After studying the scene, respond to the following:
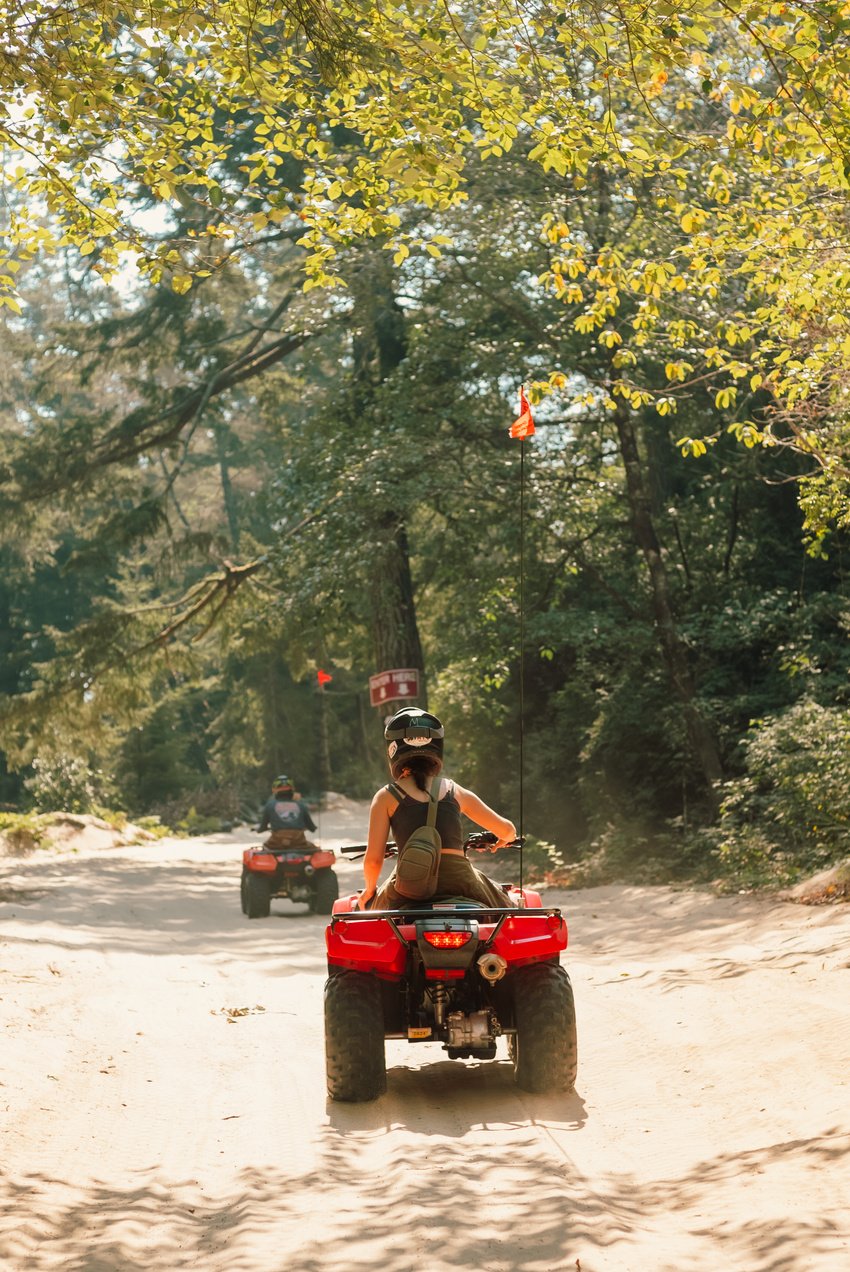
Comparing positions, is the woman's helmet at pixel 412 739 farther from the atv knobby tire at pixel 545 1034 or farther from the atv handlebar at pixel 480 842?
the atv knobby tire at pixel 545 1034

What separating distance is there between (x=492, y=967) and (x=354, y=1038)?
779mm

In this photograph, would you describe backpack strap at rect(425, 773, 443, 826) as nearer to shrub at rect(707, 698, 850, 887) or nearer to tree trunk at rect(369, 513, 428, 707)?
shrub at rect(707, 698, 850, 887)

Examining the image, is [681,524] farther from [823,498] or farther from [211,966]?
[211,966]

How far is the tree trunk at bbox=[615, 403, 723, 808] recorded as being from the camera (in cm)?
1880

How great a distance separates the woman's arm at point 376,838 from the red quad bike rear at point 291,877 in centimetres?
980

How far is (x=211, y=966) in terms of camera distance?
13.2 metres

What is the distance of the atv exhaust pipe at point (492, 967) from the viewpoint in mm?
6520

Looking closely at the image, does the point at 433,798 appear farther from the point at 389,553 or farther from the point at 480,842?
the point at 389,553

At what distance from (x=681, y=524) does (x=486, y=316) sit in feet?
13.8

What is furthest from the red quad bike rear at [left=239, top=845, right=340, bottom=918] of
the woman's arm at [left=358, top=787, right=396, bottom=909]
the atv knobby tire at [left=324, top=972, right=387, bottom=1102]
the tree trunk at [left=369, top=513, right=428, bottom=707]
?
the atv knobby tire at [left=324, top=972, right=387, bottom=1102]

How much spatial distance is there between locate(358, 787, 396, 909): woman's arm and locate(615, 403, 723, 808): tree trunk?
1186cm

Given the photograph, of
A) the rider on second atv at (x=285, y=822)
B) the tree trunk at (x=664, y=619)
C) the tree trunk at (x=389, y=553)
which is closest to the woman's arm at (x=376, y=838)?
the rider on second atv at (x=285, y=822)

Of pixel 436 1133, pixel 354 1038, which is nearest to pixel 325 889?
pixel 354 1038

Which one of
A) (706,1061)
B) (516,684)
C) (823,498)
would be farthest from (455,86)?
(516,684)
